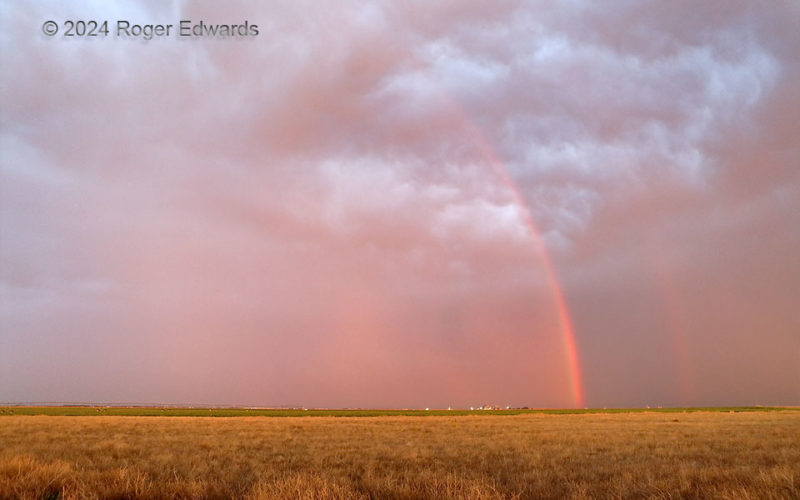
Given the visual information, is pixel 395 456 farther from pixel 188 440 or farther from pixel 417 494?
pixel 188 440

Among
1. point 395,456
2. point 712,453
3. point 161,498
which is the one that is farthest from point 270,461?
point 712,453

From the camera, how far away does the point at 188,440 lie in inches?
838

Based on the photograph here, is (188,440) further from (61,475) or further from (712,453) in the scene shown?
(712,453)

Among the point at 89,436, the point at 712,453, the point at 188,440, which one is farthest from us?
the point at 89,436

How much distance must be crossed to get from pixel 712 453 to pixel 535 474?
835 centimetres

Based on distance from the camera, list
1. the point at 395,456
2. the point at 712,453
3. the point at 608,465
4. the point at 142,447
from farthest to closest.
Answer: the point at 142,447 < the point at 712,453 < the point at 395,456 < the point at 608,465

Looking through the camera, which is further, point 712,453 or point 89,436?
point 89,436

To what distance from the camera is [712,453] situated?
54.3 ft

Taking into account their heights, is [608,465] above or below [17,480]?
below

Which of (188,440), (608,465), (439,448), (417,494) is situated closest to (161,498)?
(417,494)

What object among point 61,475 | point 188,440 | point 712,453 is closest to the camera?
point 61,475

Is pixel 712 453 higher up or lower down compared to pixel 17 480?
lower down

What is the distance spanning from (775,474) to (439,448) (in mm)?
10583

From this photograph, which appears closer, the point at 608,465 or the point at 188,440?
the point at 608,465
